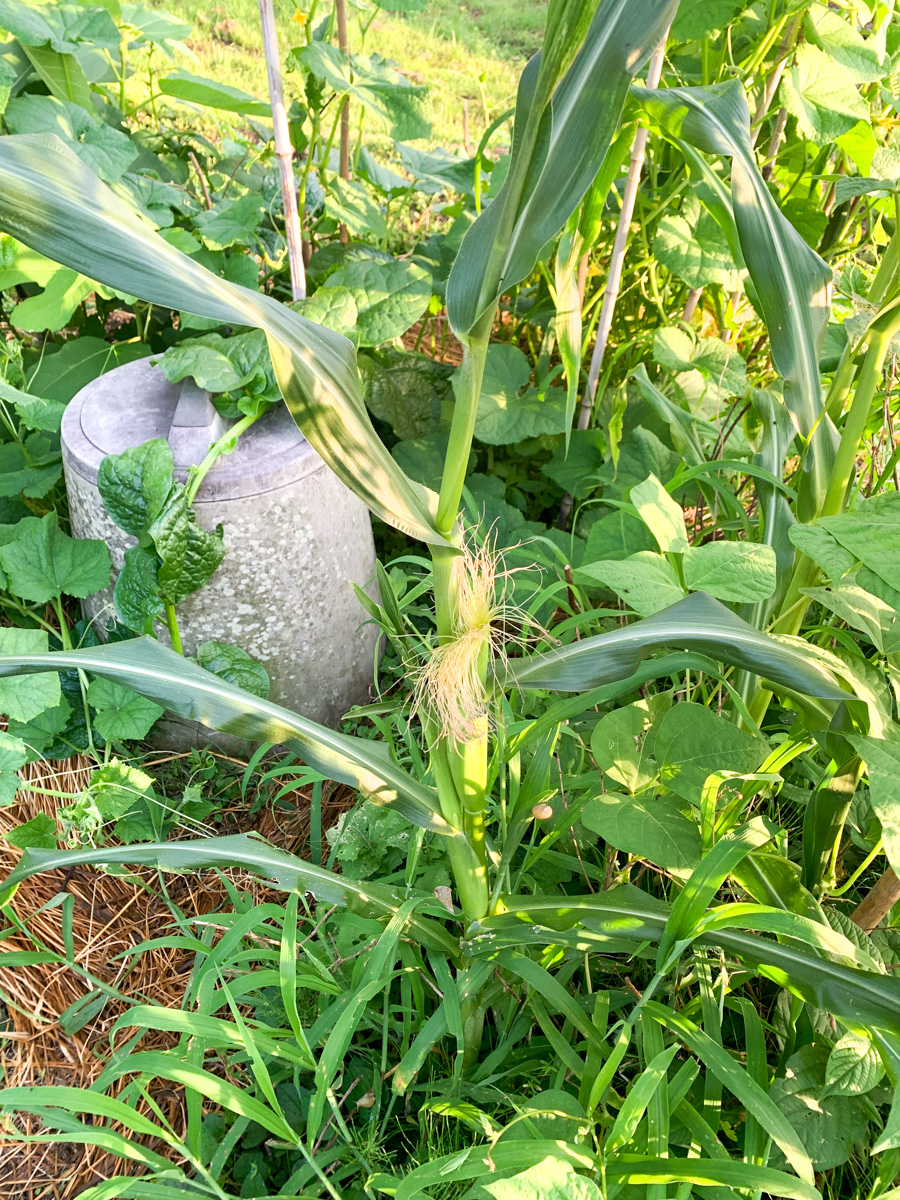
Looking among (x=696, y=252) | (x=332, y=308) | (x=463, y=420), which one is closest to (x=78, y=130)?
(x=332, y=308)

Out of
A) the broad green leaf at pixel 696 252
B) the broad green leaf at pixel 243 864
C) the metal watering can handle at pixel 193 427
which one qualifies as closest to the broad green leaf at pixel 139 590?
the metal watering can handle at pixel 193 427

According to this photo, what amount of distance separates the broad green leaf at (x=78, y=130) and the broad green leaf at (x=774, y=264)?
1009 mm

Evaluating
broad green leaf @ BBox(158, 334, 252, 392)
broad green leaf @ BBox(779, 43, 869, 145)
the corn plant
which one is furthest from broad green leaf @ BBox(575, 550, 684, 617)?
broad green leaf @ BBox(779, 43, 869, 145)

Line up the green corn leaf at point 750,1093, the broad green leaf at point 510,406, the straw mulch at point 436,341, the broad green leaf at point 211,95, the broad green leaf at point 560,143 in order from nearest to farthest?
the broad green leaf at point 560,143
the green corn leaf at point 750,1093
the broad green leaf at point 510,406
the broad green leaf at point 211,95
the straw mulch at point 436,341

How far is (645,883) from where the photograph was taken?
4.14ft

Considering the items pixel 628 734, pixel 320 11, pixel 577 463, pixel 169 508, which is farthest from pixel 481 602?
pixel 320 11

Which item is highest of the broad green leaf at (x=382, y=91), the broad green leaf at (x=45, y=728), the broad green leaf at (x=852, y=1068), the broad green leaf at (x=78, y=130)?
the broad green leaf at (x=382, y=91)

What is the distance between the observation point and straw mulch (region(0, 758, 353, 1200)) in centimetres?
110

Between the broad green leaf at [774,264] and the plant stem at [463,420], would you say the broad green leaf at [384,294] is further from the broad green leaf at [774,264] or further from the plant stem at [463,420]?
the plant stem at [463,420]

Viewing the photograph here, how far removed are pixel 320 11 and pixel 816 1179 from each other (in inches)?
128

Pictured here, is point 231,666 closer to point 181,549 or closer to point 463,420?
point 181,549

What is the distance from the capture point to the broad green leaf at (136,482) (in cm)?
132

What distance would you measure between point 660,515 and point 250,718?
18.9 inches

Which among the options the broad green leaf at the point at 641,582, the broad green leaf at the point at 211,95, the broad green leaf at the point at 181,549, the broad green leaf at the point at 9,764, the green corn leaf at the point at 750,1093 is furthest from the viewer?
the broad green leaf at the point at 211,95
